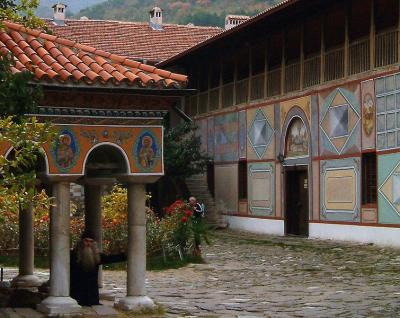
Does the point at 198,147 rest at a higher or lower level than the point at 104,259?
higher

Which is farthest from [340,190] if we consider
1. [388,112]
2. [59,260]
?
[59,260]

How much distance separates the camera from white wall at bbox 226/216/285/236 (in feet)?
80.9

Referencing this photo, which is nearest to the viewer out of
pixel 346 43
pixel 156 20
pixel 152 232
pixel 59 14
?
pixel 152 232

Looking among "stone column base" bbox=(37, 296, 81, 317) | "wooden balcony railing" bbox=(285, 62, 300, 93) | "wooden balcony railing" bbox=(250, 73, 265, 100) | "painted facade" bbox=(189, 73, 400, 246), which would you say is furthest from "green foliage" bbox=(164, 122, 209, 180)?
"stone column base" bbox=(37, 296, 81, 317)

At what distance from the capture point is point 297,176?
2433 centimetres

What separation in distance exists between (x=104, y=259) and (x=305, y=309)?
7.87 ft

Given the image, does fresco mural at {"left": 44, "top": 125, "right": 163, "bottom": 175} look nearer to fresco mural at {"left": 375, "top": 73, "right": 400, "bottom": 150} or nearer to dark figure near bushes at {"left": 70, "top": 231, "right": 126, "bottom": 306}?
dark figure near bushes at {"left": 70, "top": 231, "right": 126, "bottom": 306}

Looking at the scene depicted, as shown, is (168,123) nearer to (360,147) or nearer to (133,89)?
(360,147)

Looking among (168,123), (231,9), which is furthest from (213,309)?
(231,9)

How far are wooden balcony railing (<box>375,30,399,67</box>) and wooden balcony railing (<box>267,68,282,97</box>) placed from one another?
5.24 m

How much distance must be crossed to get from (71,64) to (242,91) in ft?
59.5

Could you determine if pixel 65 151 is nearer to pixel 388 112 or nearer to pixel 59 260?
pixel 59 260

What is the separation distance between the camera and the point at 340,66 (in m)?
21.7

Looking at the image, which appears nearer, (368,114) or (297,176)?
(368,114)
